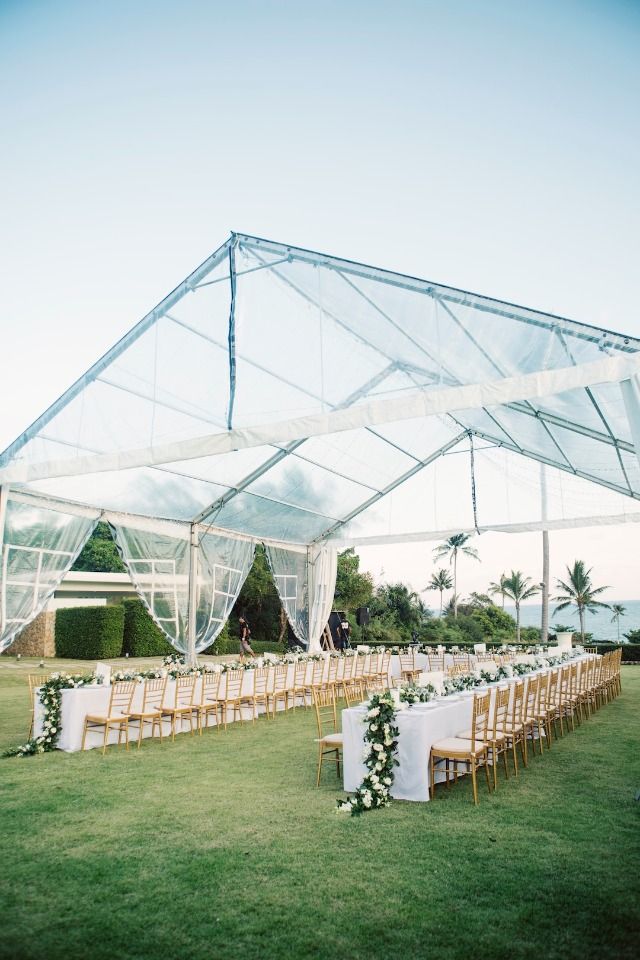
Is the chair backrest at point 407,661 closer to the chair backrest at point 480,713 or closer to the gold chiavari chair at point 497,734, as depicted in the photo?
the gold chiavari chair at point 497,734

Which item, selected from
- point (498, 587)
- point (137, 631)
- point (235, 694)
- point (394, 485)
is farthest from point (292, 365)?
point (498, 587)

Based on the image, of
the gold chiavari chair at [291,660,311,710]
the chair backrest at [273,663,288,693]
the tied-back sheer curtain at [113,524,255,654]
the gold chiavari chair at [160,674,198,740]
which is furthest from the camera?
the tied-back sheer curtain at [113,524,255,654]

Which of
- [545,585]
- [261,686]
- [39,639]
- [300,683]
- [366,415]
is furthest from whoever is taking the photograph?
[545,585]

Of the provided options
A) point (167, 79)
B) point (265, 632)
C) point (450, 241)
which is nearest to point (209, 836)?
point (450, 241)

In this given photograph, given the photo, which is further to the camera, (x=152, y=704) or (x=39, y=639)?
(x=39, y=639)

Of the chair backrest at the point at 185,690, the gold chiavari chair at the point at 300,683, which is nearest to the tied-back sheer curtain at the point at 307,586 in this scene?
the gold chiavari chair at the point at 300,683

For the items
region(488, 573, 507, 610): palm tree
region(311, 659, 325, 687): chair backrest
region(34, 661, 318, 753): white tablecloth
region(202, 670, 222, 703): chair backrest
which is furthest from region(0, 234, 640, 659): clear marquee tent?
region(488, 573, 507, 610): palm tree

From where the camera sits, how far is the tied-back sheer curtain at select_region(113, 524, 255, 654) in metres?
12.0

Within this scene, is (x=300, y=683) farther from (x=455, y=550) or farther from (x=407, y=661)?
(x=455, y=550)

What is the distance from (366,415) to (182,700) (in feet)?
16.1

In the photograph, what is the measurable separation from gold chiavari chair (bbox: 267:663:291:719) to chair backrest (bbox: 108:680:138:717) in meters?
2.73

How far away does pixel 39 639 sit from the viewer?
23766mm

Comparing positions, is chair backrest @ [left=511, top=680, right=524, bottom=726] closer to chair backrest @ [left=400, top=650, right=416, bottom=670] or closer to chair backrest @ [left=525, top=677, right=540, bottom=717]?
chair backrest @ [left=525, top=677, right=540, bottom=717]

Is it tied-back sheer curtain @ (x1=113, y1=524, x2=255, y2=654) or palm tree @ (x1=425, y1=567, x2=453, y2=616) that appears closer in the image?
tied-back sheer curtain @ (x1=113, y1=524, x2=255, y2=654)
